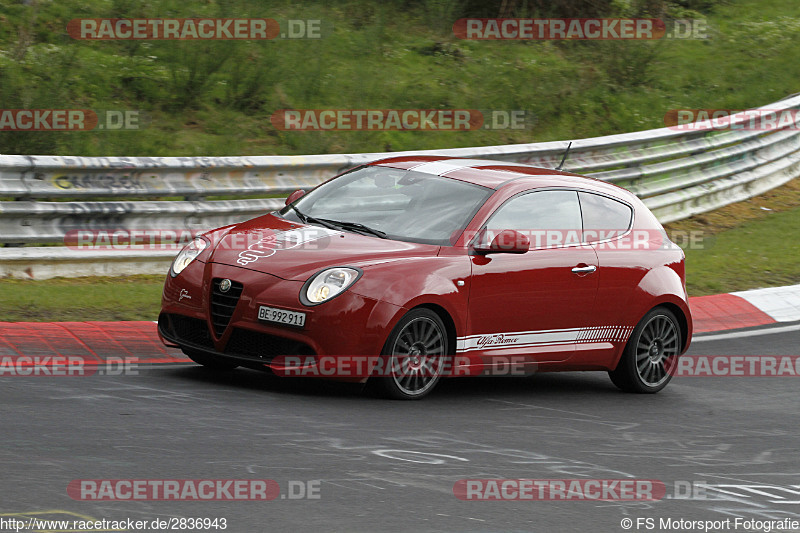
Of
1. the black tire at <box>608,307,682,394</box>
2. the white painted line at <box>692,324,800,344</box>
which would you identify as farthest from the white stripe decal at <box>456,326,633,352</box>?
the white painted line at <box>692,324,800,344</box>

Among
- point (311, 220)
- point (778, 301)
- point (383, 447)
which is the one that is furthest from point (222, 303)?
point (778, 301)

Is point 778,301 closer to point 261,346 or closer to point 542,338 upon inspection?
point 542,338

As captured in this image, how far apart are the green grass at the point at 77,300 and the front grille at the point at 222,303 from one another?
1994mm

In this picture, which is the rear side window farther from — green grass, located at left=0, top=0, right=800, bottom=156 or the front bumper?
green grass, located at left=0, top=0, right=800, bottom=156

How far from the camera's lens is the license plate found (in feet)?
26.3

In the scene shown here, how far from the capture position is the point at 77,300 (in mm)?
10438

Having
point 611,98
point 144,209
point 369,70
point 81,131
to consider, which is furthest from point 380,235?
point 611,98

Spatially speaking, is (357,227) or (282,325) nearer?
(282,325)

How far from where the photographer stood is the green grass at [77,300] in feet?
32.4

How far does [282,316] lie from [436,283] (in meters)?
1.05

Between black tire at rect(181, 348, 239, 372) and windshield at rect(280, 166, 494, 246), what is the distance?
1192mm

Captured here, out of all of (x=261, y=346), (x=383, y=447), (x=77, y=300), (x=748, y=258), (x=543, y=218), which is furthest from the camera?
(x=748, y=258)

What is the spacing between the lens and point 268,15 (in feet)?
58.3

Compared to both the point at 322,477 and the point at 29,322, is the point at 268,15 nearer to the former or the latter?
the point at 29,322
